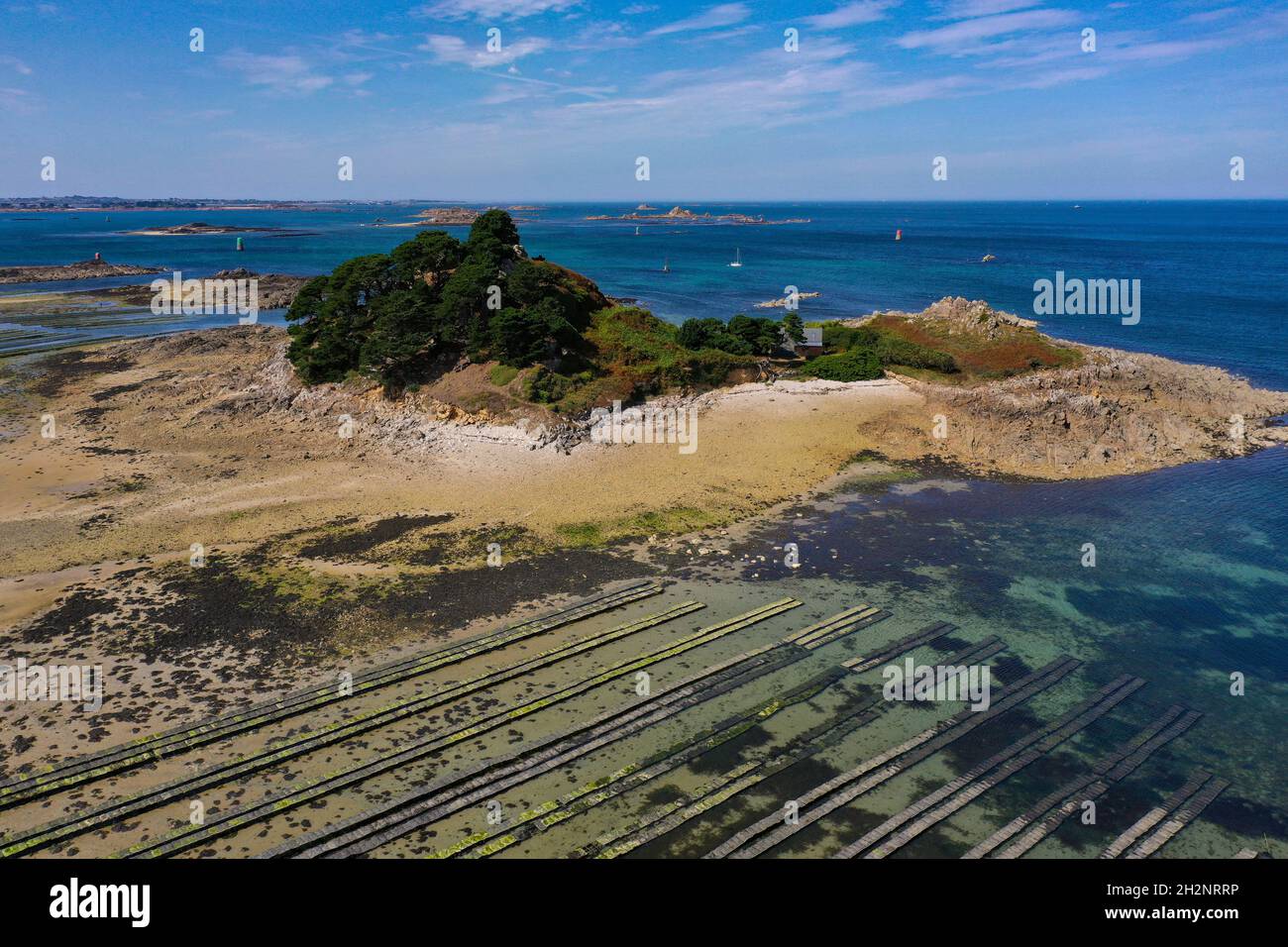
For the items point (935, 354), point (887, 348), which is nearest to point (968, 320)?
point (935, 354)

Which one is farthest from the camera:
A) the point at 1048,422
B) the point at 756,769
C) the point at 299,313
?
the point at 299,313

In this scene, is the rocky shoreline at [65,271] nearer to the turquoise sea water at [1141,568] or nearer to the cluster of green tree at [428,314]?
the turquoise sea water at [1141,568]

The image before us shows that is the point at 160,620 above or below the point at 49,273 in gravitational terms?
below

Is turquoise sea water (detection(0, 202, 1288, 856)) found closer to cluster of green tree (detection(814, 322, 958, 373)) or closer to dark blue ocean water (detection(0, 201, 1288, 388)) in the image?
dark blue ocean water (detection(0, 201, 1288, 388))

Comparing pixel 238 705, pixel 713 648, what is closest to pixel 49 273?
pixel 238 705

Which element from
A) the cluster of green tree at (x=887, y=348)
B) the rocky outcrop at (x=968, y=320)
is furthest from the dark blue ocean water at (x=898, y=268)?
the cluster of green tree at (x=887, y=348)

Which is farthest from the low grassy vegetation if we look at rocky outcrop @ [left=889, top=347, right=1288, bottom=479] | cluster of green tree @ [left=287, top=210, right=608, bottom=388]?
cluster of green tree @ [left=287, top=210, right=608, bottom=388]
